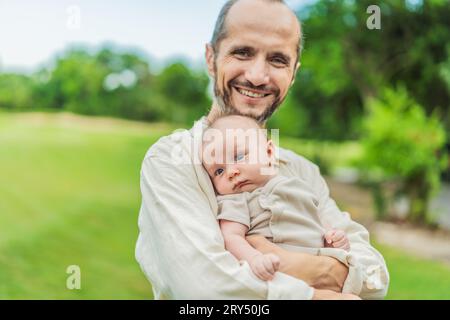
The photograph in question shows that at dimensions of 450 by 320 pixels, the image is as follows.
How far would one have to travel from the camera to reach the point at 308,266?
4.89ft

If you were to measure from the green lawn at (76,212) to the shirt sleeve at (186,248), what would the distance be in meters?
4.73

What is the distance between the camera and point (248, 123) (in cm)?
161

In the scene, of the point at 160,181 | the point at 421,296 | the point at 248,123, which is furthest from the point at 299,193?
the point at 421,296

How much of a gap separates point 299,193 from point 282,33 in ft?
1.41

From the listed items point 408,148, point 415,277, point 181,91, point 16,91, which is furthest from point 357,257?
point 181,91

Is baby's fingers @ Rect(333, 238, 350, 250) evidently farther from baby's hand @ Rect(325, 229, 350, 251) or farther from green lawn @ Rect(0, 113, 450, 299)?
green lawn @ Rect(0, 113, 450, 299)

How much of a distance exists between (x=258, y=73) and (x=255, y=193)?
0.32m

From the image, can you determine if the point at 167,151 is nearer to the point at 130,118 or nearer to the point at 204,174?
the point at 204,174

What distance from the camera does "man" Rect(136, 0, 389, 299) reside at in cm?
141

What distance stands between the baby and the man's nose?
0.12 metres

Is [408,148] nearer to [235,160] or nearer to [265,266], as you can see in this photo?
[235,160]

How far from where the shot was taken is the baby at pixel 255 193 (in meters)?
1.52

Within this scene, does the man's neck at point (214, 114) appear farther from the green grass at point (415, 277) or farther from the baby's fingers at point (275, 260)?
the green grass at point (415, 277)

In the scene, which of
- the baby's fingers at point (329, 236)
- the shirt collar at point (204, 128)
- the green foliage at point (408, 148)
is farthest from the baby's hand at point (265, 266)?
the green foliage at point (408, 148)
